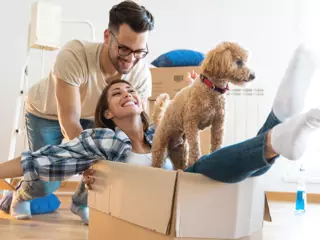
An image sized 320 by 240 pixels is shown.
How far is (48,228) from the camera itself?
1.93 meters

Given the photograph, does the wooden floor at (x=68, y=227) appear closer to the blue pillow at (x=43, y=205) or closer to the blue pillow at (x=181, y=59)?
the blue pillow at (x=43, y=205)

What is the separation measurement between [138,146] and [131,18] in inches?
16.6

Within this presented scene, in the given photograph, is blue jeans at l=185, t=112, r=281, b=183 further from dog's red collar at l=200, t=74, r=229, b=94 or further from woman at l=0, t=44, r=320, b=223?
dog's red collar at l=200, t=74, r=229, b=94

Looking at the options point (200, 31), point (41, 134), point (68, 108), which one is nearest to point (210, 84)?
point (68, 108)

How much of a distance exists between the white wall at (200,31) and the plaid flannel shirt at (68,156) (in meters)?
2.14

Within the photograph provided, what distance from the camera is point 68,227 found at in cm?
197

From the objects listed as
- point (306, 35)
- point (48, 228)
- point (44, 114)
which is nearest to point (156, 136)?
point (44, 114)

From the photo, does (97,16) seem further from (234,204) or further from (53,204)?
(234,204)

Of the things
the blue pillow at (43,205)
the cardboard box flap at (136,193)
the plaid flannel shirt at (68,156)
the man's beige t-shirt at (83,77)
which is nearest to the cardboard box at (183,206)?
the cardboard box flap at (136,193)

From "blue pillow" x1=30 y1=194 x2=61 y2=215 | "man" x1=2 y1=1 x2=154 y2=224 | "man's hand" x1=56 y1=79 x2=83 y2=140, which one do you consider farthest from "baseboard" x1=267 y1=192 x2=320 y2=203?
"man's hand" x1=56 y1=79 x2=83 y2=140

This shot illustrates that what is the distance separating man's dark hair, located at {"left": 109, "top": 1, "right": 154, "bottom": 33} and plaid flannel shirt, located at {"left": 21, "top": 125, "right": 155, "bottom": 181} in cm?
40

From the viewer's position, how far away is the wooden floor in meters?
1.79

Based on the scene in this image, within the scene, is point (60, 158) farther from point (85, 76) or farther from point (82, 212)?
point (82, 212)

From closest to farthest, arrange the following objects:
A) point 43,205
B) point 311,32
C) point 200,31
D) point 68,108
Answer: point 68,108 → point 43,205 → point 311,32 → point 200,31
